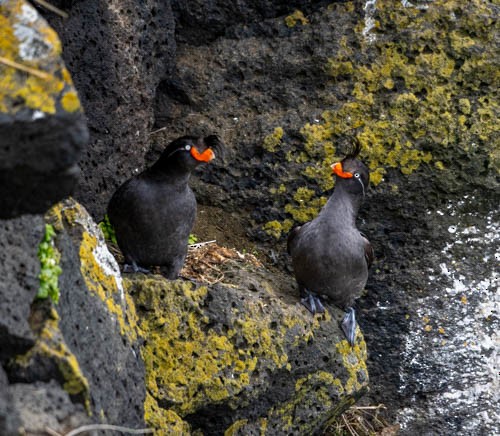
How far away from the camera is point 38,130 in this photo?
3.30m

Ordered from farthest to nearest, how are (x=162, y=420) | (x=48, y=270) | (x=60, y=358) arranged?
(x=162, y=420), (x=48, y=270), (x=60, y=358)

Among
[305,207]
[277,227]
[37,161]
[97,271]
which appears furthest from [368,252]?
[37,161]

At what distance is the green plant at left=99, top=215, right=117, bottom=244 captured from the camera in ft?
22.2

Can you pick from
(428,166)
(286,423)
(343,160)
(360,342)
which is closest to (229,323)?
(286,423)

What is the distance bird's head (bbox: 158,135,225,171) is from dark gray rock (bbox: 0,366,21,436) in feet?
10.4

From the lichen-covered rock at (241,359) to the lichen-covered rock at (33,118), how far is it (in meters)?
1.67

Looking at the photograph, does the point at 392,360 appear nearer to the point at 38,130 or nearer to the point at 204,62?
the point at 204,62

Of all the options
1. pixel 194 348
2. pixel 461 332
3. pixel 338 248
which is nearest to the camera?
pixel 194 348

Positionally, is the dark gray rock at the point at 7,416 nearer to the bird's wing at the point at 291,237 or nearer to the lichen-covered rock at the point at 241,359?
the lichen-covered rock at the point at 241,359

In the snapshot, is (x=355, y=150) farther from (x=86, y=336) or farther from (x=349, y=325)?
(x=86, y=336)

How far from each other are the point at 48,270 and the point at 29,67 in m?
0.91

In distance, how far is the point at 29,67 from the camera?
3.38 m

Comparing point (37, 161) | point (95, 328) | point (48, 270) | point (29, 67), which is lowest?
point (95, 328)

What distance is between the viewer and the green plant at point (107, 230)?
6766 mm
